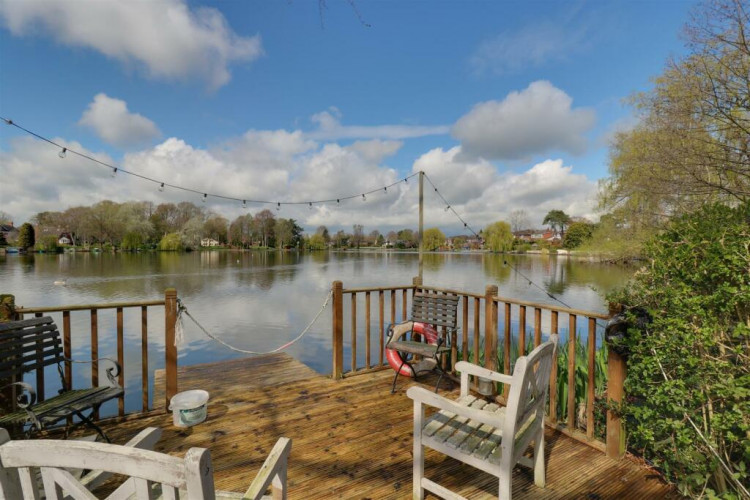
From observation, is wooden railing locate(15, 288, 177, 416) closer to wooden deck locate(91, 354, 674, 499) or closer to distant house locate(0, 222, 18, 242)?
wooden deck locate(91, 354, 674, 499)

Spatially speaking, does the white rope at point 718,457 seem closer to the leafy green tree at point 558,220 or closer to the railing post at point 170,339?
the railing post at point 170,339

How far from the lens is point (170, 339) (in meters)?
2.95

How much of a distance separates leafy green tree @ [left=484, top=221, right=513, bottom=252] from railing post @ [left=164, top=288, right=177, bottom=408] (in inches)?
1477

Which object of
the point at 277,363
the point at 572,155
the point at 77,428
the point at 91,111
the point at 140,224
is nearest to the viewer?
the point at 77,428

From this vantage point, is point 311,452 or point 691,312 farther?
point 311,452

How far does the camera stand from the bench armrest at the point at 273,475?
2.83ft

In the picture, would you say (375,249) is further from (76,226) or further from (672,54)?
(672,54)

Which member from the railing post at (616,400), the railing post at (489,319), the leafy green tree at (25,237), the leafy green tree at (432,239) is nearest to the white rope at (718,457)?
the railing post at (616,400)

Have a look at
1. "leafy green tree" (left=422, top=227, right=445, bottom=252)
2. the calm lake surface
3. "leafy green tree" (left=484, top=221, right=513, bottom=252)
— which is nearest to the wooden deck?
the calm lake surface

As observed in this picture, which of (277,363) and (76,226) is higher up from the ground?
(76,226)

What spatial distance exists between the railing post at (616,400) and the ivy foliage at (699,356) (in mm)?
89

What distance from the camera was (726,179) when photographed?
652 centimetres

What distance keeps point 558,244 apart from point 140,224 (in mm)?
56927

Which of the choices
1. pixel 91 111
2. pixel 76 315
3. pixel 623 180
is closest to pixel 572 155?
pixel 623 180
